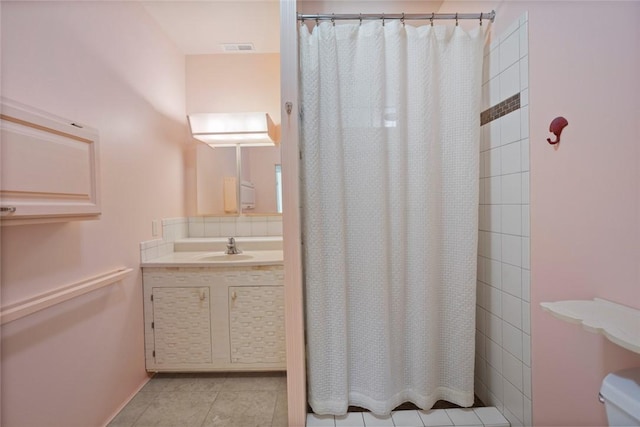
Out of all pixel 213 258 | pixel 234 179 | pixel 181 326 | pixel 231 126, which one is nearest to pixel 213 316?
pixel 181 326

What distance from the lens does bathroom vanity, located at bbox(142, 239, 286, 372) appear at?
1.92 metres

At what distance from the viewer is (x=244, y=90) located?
2.47 metres

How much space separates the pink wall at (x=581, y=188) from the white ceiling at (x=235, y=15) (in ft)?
2.91

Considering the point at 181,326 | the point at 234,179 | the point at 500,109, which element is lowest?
the point at 181,326

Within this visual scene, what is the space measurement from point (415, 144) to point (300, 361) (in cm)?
122

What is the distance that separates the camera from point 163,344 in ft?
6.33

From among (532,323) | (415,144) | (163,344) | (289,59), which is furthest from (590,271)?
(163,344)

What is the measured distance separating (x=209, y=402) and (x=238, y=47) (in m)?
2.59

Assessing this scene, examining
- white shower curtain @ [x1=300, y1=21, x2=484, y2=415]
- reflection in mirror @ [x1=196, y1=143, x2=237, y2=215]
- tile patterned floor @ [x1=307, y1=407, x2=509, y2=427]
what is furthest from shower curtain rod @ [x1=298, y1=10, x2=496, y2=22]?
tile patterned floor @ [x1=307, y1=407, x2=509, y2=427]

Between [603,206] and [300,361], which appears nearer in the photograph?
[603,206]

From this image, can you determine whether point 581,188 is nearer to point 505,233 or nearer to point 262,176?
point 505,233

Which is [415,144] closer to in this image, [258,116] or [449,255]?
[449,255]

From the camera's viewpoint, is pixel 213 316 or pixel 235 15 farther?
pixel 235 15

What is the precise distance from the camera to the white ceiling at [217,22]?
1.95 metres
